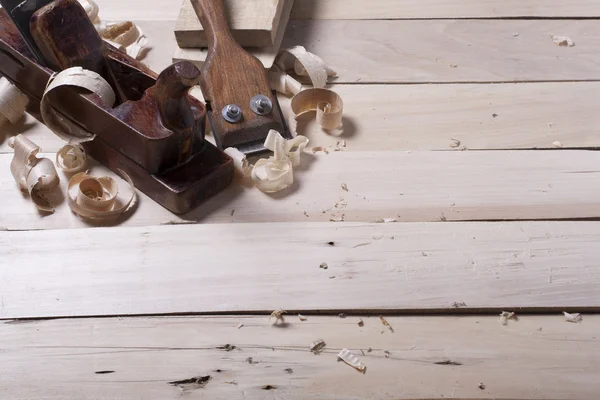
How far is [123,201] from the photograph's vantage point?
109 centimetres

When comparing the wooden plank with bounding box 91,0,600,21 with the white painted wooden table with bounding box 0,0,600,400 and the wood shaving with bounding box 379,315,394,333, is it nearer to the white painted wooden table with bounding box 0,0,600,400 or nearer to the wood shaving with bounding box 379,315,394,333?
the white painted wooden table with bounding box 0,0,600,400

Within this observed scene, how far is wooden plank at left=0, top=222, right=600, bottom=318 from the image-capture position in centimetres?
96

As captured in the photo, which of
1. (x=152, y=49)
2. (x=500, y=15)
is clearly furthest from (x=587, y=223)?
(x=152, y=49)

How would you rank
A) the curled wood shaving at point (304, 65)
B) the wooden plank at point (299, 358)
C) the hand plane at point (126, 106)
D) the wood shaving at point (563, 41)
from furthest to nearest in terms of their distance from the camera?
1. the wood shaving at point (563, 41)
2. the curled wood shaving at point (304, 65)
3. the hand plane at point (126, 106)
4. the wooden plank at point (299, 358)

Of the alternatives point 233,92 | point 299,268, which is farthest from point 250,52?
point 299,268

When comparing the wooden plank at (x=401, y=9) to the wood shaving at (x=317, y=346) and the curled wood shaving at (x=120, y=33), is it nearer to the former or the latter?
the curled wood shaving at (x=120, y=33)

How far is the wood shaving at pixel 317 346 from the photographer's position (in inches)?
35.6

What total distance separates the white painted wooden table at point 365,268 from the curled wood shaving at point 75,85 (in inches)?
3.9

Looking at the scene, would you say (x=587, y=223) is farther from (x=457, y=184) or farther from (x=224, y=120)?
(x=224, y=120)

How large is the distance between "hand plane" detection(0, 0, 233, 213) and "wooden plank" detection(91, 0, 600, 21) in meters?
0.34

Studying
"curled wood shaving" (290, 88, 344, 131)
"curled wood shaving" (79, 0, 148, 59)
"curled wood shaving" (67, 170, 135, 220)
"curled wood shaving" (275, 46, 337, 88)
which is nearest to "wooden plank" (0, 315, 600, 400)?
"curled wood shaving" (67, 170, 135, 220)

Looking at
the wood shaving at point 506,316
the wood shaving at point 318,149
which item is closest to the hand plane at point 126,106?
the wood shaving at point 318,149

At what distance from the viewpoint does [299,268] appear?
996mm

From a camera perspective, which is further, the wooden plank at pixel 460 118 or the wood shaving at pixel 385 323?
the wooden plank at pixel 460 118
